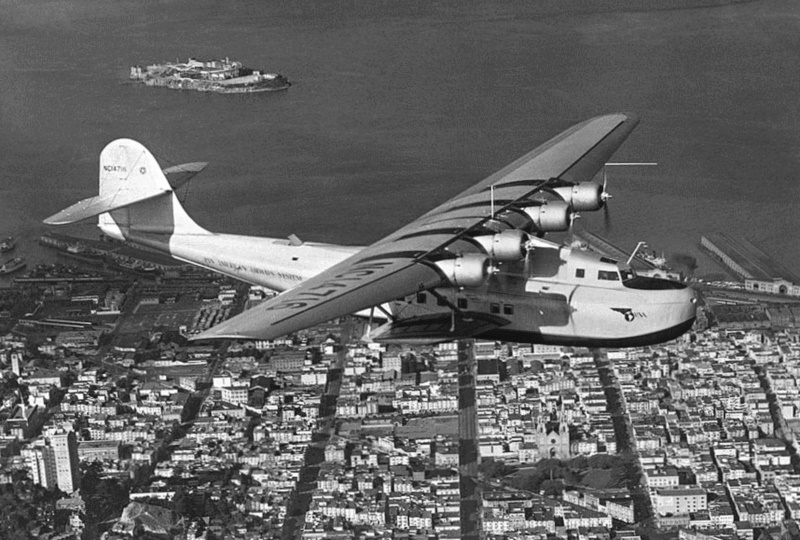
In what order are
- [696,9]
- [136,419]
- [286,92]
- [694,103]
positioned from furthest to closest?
[696,9] < [286,92] < [694,103] < [136,419]

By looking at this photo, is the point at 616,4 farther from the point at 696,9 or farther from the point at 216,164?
the point at 216,164

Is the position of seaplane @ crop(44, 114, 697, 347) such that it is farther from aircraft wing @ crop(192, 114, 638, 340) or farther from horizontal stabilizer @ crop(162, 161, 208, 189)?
horizontal stabilizer @ crop(162, 161, 208, 189)

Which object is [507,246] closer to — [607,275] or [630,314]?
[607,275]

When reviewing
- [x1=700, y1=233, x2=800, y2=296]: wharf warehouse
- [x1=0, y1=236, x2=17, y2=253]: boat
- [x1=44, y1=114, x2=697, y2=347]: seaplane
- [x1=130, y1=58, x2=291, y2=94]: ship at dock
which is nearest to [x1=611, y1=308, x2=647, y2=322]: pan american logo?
[x1=44, y1=114, x2=697, y2=347]: seaplane

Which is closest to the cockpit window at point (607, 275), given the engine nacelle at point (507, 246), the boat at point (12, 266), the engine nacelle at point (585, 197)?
the engine nacelle at point (507, 246)

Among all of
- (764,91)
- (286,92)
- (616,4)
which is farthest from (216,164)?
(616,4)

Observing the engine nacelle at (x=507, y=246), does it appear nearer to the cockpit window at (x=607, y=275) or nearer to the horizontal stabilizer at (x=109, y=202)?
the cockpit window at (x=607, y=275)
